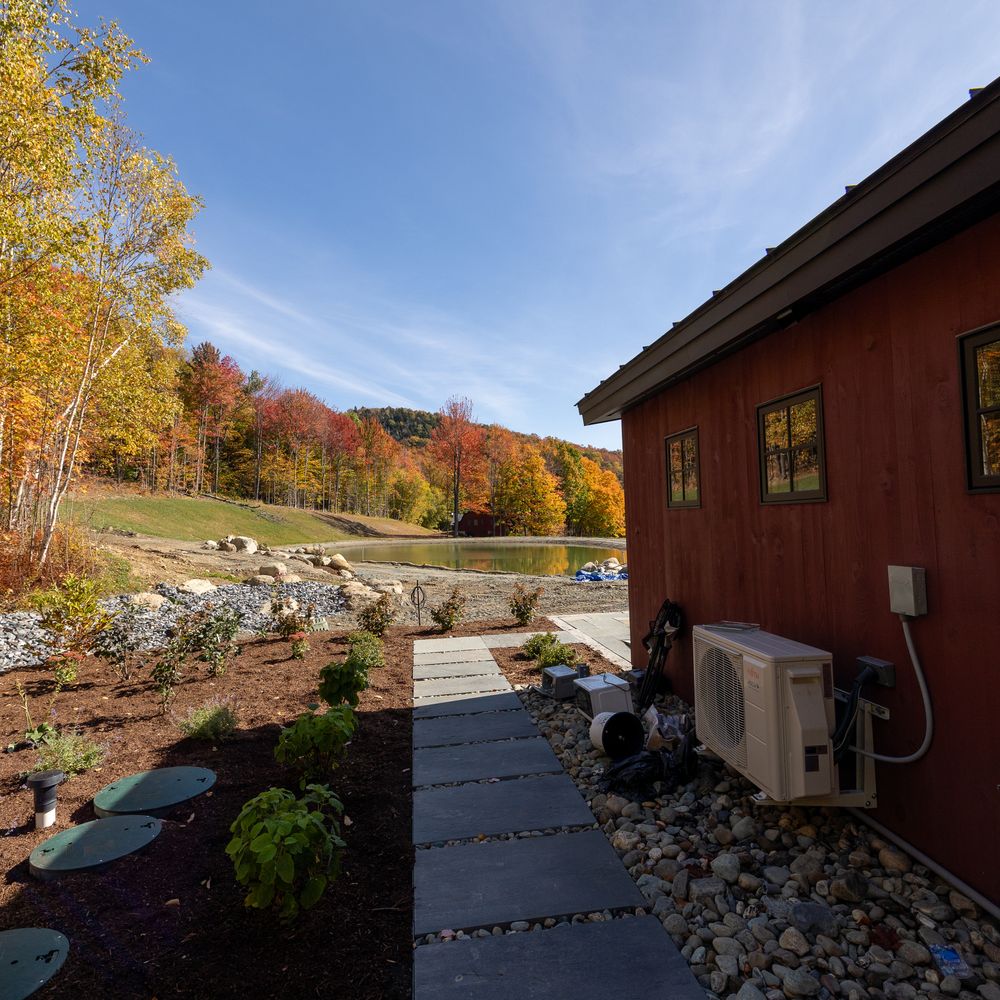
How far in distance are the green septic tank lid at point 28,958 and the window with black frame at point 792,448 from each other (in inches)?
143

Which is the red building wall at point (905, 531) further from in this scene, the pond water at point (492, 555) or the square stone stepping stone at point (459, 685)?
the pond water at point (492, 555)

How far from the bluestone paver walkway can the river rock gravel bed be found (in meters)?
0.13

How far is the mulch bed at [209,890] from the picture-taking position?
175 centimetres

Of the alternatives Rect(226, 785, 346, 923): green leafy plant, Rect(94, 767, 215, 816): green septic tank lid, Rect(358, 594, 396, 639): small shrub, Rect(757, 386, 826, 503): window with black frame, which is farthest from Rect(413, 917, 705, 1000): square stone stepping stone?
Rect(358, 594, 396, 639): small shrub

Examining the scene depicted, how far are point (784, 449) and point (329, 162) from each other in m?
8.15

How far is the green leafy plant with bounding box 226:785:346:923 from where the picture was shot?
1.83 metres

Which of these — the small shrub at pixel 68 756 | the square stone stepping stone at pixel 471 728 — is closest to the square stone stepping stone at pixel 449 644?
the square stone stepping stone at pixel 471 728

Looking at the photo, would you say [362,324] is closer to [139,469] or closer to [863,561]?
[863,561]

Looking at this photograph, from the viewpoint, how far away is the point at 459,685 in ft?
17.0

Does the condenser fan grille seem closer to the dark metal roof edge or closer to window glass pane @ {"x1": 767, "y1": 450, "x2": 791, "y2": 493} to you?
window glass pane @ {"x1": 767, "y1": 450, "x2": 791, "y2": 493}

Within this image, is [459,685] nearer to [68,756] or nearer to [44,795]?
[68,756]

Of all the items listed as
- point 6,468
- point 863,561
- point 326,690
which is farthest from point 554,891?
point 6,468

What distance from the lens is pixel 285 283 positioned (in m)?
13.8

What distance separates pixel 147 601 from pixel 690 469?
791 centimetres
